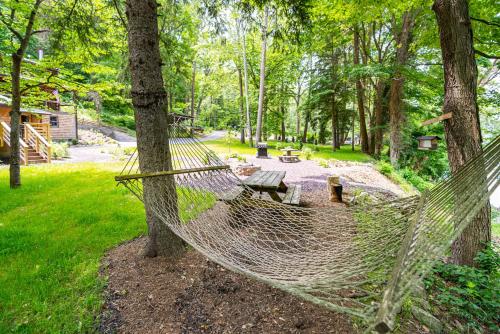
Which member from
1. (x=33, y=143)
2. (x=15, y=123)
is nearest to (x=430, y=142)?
(x=15, y=123)

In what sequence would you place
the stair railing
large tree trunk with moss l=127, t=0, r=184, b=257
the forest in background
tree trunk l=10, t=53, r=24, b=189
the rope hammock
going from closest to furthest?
1. the rope hammock
2. large tree trunk with moss l=127, t=0, r=184, b=257
3. the forest in background
4. tree trunk l=10, t=53, r=24, b=189
5. the stair railing

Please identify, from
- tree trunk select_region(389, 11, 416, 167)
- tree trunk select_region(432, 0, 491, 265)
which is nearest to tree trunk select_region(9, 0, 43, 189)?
tree trunk select_region(432, 0, 491, 265)

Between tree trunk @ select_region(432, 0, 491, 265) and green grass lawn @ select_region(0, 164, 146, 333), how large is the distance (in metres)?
2.98

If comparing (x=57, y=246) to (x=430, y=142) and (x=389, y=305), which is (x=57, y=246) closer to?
(x=389, y=305)

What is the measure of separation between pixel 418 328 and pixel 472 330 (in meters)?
0.45

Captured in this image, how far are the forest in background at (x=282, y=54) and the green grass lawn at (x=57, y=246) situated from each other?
184cm

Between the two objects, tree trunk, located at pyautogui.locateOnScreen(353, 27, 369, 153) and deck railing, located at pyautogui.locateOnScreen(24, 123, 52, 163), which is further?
tree trunk, located at pyautogui.locateOnScreen(353, 27, 369, 153)

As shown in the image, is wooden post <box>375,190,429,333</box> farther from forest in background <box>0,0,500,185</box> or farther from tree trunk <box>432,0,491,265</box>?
forest in background <box>0,0,500,185</box>

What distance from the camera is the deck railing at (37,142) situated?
715 cm

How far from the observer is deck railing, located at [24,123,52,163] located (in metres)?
7.15

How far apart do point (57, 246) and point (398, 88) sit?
8.87 m

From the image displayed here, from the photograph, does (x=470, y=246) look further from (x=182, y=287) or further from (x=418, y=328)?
(x=182, y=287)

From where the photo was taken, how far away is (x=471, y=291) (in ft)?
5.71

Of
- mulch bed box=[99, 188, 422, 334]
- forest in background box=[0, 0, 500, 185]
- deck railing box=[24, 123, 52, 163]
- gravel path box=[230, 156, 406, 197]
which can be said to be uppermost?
forest in background box=[0, 0, 500, 185]
